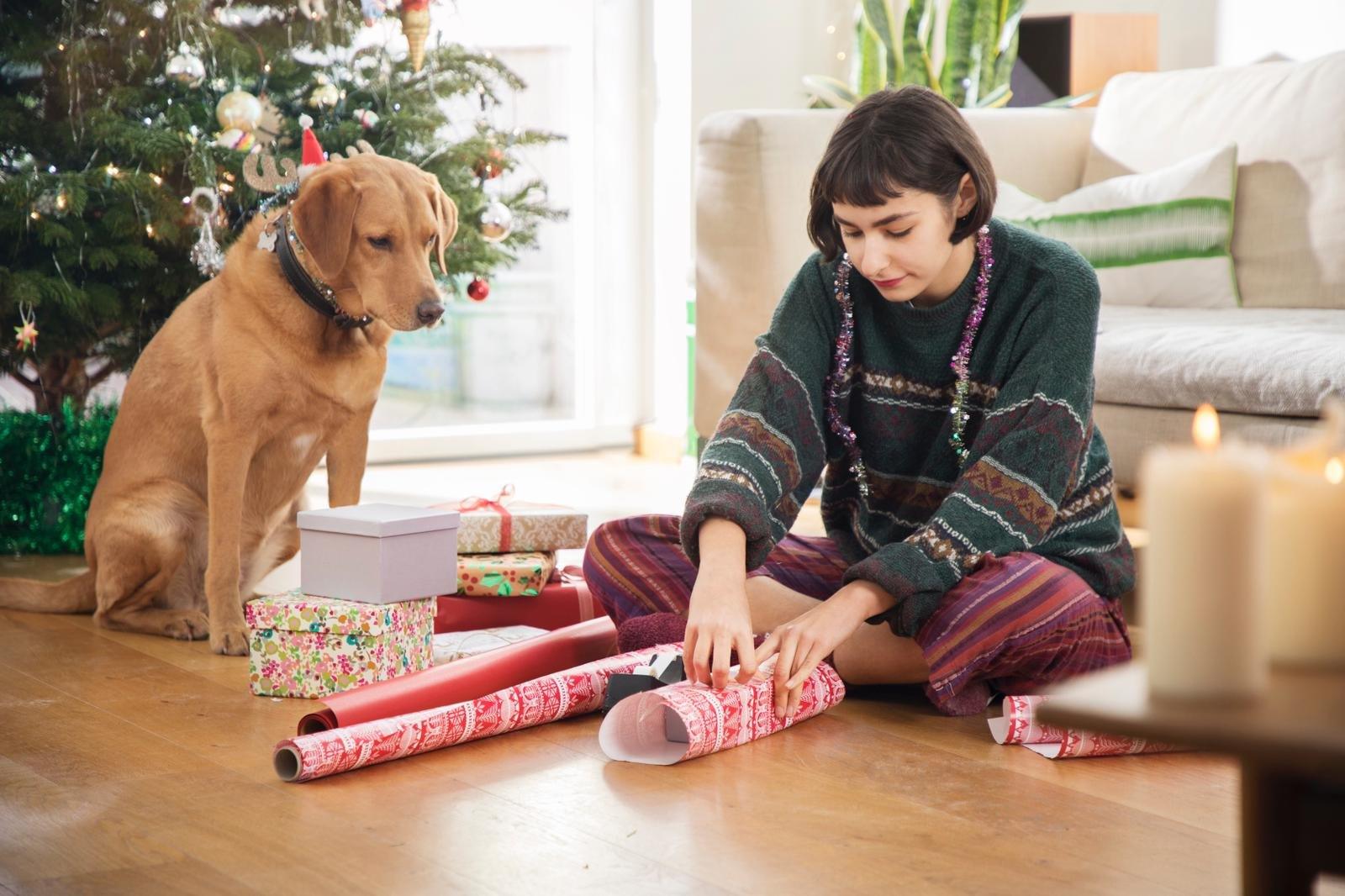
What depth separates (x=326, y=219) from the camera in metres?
2.22

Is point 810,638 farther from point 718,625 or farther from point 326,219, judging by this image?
point 326,219

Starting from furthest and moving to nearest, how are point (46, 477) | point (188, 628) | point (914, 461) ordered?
point (46, 477) → point (188, 628) → point (914, 461)

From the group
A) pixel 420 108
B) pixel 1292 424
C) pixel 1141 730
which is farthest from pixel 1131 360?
pixel 1141 730

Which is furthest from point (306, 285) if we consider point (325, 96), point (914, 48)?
point (914, 48)

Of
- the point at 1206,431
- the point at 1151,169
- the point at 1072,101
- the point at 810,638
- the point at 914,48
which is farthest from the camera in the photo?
the point at 914,48

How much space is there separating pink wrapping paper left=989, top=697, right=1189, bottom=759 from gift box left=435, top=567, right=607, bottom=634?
32.6 inches

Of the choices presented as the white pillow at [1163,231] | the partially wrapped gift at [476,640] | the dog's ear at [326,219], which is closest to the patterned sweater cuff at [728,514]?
the partially wrapped gift at [476,640]

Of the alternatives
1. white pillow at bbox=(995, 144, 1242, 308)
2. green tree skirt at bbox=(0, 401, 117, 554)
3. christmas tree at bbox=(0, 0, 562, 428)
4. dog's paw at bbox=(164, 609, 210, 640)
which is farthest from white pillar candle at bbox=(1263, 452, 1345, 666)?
green tree skirt at bbox=(0, 401, 117, 554)

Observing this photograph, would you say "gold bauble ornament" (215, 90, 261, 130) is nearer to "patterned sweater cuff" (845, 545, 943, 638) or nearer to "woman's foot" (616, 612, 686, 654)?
"woman's foot" (616, 612, 686, 654)

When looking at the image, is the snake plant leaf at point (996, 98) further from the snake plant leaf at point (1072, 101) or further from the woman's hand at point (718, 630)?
the woman's hand at point (718, 630)

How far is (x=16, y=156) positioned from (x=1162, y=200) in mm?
2516

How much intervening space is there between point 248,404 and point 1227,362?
5.27 feet

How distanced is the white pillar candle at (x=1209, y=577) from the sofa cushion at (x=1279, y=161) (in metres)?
2.55

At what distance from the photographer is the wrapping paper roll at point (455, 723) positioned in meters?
1.54
